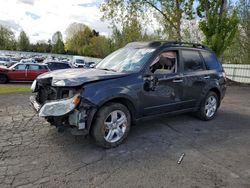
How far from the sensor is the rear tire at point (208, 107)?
20.2ft

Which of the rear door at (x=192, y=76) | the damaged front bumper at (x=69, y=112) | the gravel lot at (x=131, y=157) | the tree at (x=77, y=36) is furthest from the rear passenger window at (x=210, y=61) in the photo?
the tree at (x=77, y=36)

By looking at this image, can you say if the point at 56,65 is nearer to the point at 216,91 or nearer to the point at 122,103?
the point at 216,91

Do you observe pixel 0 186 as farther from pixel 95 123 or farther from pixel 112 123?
pixel 112 123

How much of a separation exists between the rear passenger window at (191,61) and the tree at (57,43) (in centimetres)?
7080

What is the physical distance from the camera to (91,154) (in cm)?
396

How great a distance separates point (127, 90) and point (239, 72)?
733 inches

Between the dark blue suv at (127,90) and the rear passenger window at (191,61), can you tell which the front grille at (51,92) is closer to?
the dark blue suv at (127,90)

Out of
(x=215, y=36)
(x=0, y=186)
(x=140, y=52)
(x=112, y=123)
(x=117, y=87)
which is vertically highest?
(x=215, y=36)

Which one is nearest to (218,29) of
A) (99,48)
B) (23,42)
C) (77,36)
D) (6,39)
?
(99,48)

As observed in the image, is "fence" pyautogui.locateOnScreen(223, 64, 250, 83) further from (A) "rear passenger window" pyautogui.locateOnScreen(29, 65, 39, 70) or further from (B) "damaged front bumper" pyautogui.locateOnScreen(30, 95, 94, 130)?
(B) "damaged front bumper" pyautogui.locateOnScreen(30, 95, 94, 130)

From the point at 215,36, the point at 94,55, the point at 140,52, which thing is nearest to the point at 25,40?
the point at 94,55

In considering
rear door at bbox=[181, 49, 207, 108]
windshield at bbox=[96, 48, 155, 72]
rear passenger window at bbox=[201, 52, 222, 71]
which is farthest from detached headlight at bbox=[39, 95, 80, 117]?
rear passenger window at bbox=[201, 52, 222, 71]

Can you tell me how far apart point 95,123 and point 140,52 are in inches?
75.5

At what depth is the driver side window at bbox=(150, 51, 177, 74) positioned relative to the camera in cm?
484
